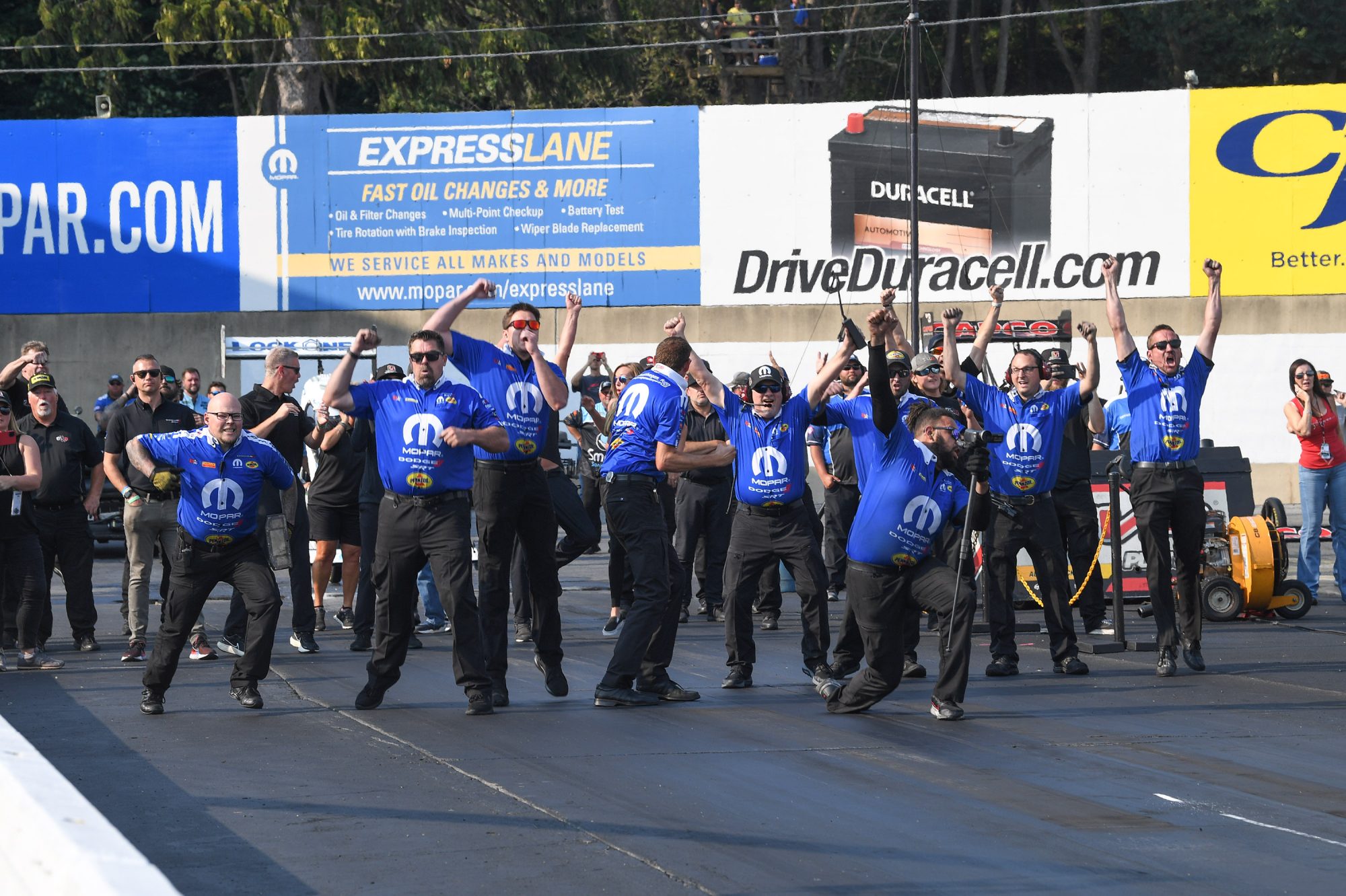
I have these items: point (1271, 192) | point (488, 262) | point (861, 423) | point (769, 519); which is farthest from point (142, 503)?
point (1271, 192)

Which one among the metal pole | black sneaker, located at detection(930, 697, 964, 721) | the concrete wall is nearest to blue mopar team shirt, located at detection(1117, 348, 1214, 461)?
black sneaker, located at detection(930, 697, 964, 721)

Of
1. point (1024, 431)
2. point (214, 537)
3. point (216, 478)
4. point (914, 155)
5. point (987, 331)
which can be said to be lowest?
point (214, 537)

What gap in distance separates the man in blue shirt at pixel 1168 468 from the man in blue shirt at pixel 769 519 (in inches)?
84.7

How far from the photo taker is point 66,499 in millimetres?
12383

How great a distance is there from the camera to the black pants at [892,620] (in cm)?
890

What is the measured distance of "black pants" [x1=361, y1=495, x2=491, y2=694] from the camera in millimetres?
9070

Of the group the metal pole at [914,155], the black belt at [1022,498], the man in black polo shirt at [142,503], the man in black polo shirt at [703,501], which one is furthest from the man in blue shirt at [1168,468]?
the metal pole at [914,155]

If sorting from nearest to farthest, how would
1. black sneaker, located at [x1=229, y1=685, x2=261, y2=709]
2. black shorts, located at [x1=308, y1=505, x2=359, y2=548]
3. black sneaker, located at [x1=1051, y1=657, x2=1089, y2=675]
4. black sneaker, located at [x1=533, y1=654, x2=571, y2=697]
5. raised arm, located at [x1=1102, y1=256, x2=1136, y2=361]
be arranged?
black sneaker, located at [x1=229, y1=685, x2=261, y2=709], black sneaker, located at [x1=533, y1=654, x2=571, y2=697], raised arm, located at [x1=1102, y1=256, x2=1136, y2=361], black sneaker, located at [x1=1051, y1=657, x2=1089, y2=675], black shorts, located at [x1=308, y1=505, x2=359, y2=548]

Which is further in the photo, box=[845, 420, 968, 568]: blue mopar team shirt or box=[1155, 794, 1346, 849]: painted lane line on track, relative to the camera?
box=[845, 420, 968, 568]: blue mopar team shirt

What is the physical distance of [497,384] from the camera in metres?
9.58

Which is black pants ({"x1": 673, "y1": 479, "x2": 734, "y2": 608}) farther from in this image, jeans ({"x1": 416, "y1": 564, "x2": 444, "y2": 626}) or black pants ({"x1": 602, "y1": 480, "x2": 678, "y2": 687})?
black pants ({"x1": 602, "y1": 480, "x2": 678, "y2": 687})

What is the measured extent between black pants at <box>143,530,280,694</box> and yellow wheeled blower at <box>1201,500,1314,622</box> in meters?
7.54

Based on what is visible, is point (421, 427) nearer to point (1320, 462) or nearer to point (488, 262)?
point (1320, 462)

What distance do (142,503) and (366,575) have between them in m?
1.62
